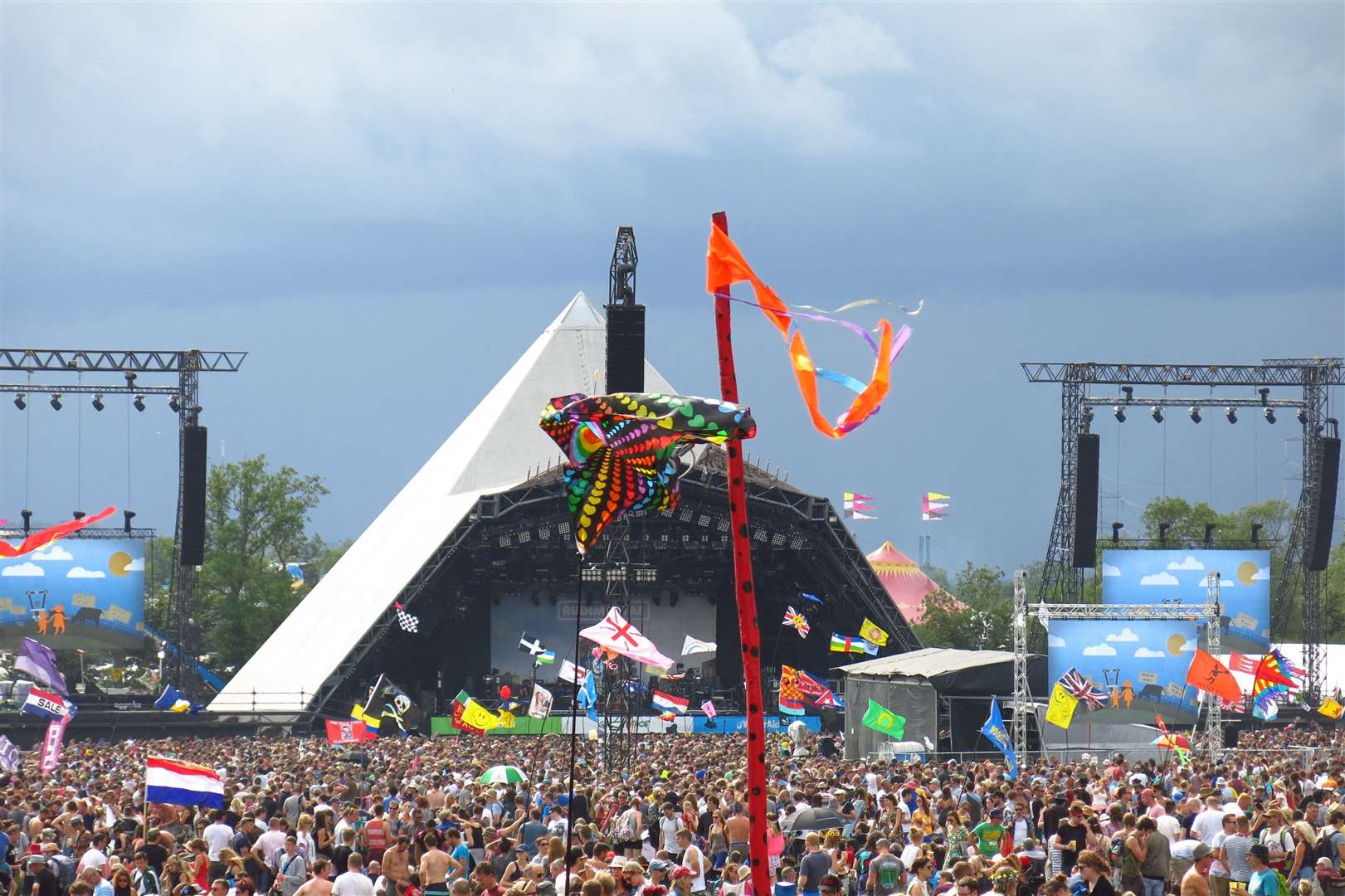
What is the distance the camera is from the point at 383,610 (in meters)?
42.1

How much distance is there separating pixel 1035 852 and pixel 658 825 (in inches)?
124

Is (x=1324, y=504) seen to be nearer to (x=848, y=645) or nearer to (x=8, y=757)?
(x=848, y=645)

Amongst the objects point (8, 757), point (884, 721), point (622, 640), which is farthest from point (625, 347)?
point (8, 757)

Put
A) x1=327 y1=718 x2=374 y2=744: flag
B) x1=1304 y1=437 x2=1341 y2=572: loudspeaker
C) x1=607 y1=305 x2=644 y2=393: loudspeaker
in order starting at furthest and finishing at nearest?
x1=1304 y1=437 x2=1341 y2=572: loudspeaker → x1=327 y1=718 x2=374 y2=744: flag → x1=607 y1=305 x2=644 y2=393: loudspeaker

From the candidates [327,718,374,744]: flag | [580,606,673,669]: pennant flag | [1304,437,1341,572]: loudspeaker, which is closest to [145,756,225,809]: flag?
[580,606,673,669]: pennant flag

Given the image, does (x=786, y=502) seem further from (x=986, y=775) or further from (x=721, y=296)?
(x=721, y=296)

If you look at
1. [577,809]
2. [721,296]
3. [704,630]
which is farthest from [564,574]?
[721,296]

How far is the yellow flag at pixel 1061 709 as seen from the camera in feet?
82.9

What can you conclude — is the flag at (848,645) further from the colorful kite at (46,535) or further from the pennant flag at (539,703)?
the colorful kite at (46,535)

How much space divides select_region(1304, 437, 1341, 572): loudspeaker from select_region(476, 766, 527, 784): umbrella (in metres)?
30.5

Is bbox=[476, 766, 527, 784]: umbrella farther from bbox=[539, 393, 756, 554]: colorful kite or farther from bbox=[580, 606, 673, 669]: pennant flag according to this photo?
bbox=[539, 393, 756, 554]: colorful kite

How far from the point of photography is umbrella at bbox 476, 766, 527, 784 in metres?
20.4

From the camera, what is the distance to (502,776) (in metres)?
20.7

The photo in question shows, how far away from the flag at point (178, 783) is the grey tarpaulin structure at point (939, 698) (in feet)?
60.6
